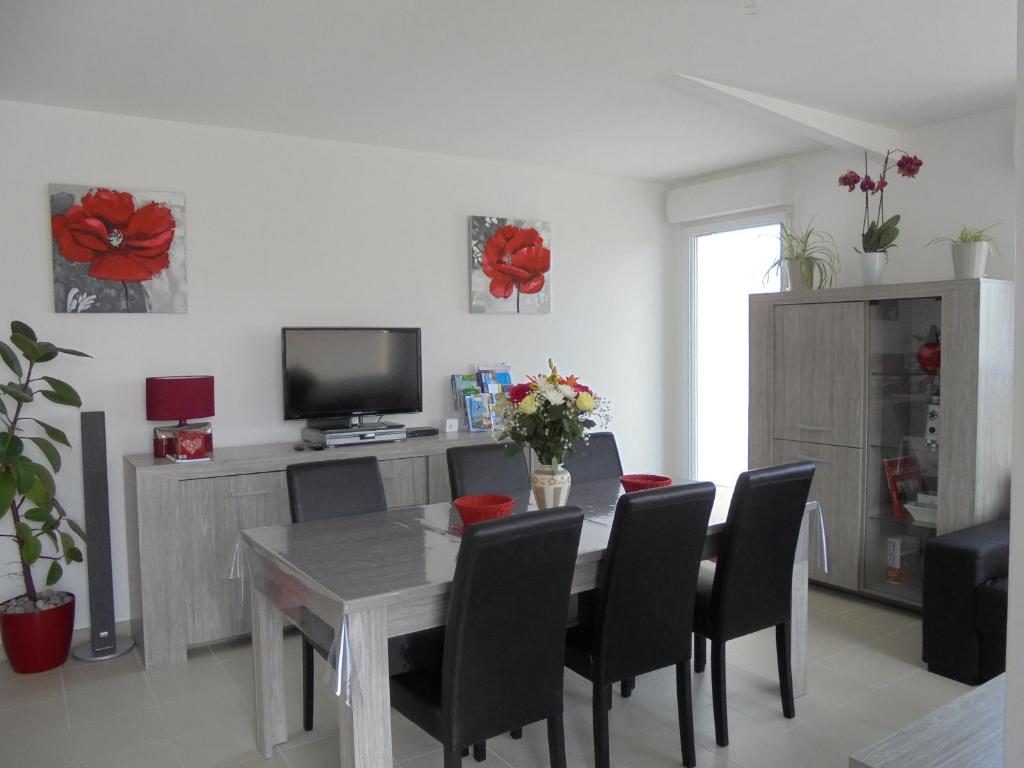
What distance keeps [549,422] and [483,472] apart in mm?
788

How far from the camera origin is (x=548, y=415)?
2869 mm

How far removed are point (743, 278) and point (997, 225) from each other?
1.72 meters

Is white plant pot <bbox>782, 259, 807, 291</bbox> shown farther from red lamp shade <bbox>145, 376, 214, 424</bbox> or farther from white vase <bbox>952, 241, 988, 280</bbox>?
red lamp shade <bbox>145, 376, 214, 424</bbox>

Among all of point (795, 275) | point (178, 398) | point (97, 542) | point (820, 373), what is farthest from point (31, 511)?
point (795, 275)

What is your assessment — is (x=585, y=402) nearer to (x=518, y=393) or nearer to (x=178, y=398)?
(x=518, y=393)

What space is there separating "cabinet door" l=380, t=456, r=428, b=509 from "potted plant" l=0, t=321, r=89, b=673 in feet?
4.77

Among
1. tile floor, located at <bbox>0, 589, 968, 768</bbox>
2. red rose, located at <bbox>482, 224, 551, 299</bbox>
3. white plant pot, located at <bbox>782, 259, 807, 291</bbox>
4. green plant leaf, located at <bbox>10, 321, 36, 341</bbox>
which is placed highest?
red rose, located at <bbox>482, 224, 551, 299</bbox>

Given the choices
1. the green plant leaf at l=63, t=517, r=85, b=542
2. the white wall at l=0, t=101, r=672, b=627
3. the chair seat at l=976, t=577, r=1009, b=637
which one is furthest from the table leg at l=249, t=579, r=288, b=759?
the chair seat at l=976, t=577, r=1009, b=637

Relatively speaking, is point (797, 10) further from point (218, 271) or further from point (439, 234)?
point (218, 271)

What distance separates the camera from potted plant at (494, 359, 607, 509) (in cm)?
287

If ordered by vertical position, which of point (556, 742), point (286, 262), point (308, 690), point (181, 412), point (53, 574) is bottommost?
point (308, 690)

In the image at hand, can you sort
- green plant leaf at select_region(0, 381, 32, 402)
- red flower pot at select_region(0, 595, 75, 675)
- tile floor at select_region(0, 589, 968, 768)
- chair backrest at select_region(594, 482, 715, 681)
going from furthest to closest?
red flower pot at select_region(0, 595, 75, 675), green plant leaf at select_region(0, 381, 32, 402), tile floor at select_region(0, 589, 968, 768), chair backrest at select_region(594, 482, 715, 681)

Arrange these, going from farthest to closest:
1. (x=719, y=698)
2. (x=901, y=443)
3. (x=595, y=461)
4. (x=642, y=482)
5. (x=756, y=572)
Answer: (x=901, y=443) → (x=595, y=461) → (x=642, y=482) → (x=756, y=572) → (x=719, y=698)

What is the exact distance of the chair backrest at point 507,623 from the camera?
2096mm
